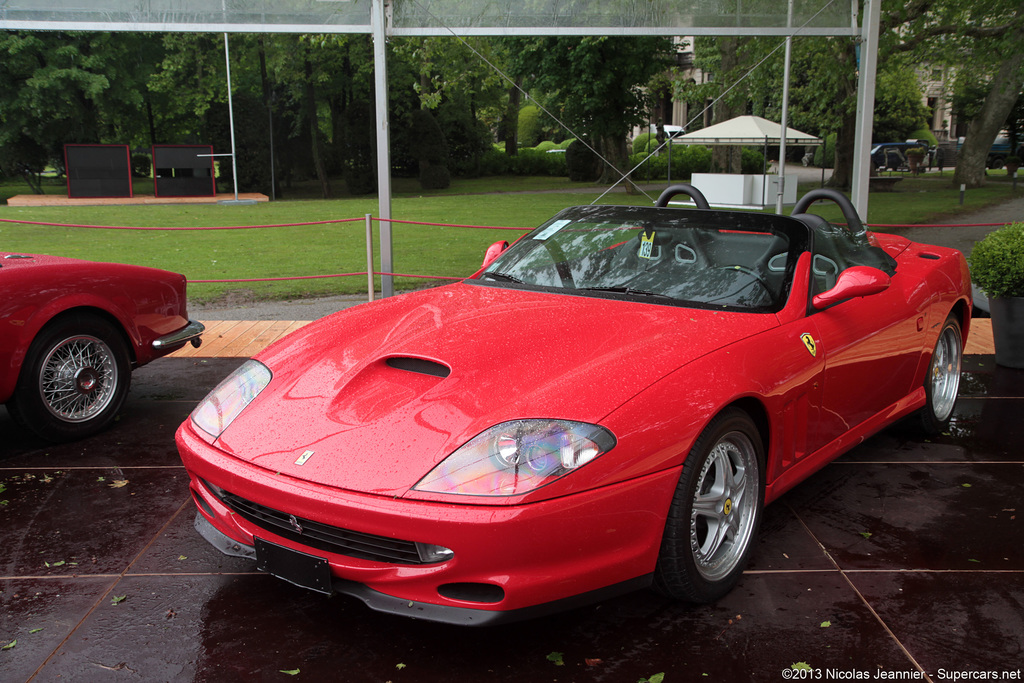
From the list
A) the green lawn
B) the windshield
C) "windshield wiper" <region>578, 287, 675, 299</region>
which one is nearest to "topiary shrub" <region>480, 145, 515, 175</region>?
the green lawn

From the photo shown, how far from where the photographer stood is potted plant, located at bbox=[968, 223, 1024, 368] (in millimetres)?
6723

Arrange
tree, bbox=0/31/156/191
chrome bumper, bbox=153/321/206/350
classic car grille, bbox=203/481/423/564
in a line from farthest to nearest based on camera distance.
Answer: tree, bbox=0/31/156/191, chrome bumper, bbox=153/321/206/350, classic car grille, bbox=203/481/423/564

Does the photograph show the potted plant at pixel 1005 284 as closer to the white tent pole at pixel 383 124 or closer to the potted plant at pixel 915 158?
the white tent pole at pixel 383 124

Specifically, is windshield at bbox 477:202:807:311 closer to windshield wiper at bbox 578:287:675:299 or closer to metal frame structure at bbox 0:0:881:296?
windshield wiper at bbox 578:287:675:299

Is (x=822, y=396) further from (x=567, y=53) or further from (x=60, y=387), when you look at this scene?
(x=567, y=53)

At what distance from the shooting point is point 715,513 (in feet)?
10.2

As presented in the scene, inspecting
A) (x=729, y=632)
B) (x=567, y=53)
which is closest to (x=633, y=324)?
(x=729, y=632)

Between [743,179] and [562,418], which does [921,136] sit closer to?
[743,179]

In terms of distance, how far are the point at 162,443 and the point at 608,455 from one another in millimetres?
3411

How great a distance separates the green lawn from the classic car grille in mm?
9412

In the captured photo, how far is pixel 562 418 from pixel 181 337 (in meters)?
3.76

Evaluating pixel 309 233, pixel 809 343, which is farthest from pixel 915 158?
pixel 809 343

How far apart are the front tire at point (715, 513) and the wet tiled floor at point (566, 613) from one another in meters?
0.13

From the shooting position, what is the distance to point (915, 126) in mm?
55250
